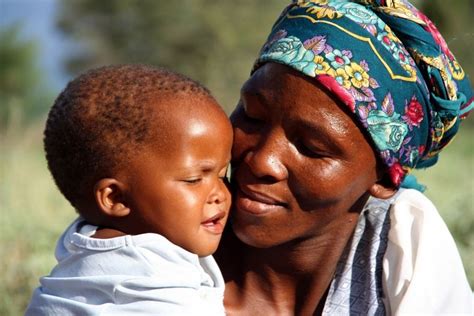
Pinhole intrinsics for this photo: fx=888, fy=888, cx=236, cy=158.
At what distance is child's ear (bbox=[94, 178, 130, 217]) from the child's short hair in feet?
0.10

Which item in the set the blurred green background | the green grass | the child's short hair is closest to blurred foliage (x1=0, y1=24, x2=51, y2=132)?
the blurred green background

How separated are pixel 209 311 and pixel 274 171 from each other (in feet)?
1.57

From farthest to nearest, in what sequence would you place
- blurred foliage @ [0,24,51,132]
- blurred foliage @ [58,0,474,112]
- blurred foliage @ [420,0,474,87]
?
blurred foliage @ [0,24,51,132]
blurred foliage @ [58,0,474,112]
blurred foliage @ [420,0,474,87]

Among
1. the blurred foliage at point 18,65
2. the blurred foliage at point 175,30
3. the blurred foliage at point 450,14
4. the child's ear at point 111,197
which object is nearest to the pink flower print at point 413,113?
the child's ear at point 111,197

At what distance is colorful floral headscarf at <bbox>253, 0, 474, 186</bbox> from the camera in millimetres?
2846

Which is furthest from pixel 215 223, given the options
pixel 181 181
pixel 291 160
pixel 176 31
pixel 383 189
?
pixel 176 31

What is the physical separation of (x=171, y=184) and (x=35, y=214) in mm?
4028

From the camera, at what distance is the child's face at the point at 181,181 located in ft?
8.23

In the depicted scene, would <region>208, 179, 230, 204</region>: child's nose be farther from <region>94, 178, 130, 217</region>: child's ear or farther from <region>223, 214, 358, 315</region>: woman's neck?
<region>223, 214, 358, 315</region>: woman's neck

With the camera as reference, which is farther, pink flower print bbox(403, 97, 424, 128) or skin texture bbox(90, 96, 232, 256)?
pink flower print bbox(403, 97, 424, 128)

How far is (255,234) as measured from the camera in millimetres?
2820

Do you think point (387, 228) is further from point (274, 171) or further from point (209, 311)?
point (209, 311)

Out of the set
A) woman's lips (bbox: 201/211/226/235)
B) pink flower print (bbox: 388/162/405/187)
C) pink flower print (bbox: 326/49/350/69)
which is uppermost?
pink flower print (bbox: 326/49/350/69)

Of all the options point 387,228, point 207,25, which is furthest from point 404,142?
point 207,25
